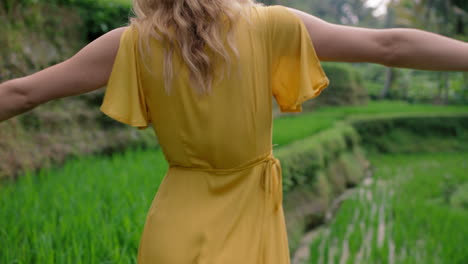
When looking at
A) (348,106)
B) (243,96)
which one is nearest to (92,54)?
(243,96)

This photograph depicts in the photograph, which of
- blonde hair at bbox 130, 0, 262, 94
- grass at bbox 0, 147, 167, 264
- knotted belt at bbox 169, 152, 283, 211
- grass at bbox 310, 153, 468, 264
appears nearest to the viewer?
blonde hair at bbox 130, 0, 262, 94

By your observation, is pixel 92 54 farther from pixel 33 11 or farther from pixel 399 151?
pixel 399 151

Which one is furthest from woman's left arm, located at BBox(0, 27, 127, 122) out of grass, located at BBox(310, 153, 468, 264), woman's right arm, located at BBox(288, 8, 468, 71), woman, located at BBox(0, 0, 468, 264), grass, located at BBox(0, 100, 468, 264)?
grass, located at BBox(310, 153, 468, 264)

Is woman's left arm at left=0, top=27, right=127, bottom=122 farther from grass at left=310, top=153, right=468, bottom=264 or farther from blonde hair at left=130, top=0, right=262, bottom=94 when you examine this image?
grass at left=310, top=153, right=468, bottom=264

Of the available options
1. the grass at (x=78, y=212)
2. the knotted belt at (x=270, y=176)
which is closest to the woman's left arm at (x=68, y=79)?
the knotted belt at (x=270, y=176)

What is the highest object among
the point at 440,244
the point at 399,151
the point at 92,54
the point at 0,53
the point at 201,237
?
the point at 92,54

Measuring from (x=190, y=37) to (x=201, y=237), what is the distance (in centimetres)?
43

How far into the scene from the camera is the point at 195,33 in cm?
90

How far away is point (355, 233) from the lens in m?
3.79

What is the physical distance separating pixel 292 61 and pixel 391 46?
202 mm

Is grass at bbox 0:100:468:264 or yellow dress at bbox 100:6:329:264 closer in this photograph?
yellow dress at bbox 100:6:329:264

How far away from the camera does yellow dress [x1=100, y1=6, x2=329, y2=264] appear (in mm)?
925

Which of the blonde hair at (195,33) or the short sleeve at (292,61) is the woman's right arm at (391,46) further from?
the blonde hair at (195,33)

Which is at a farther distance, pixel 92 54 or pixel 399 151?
pixel 399 151
